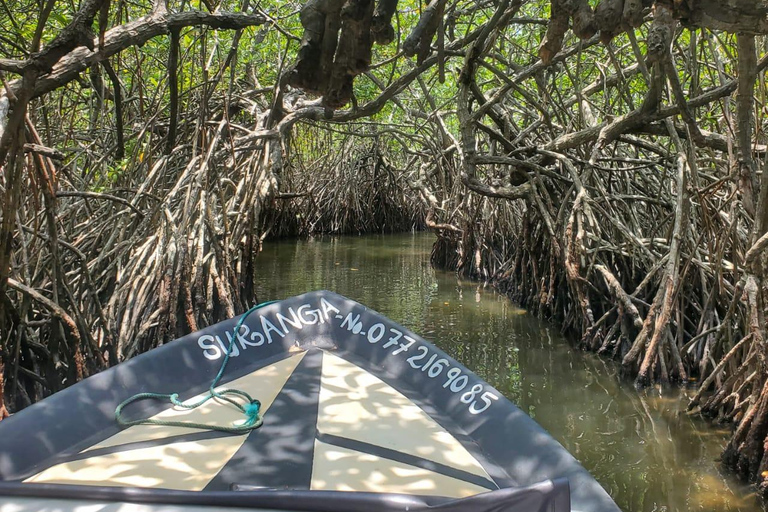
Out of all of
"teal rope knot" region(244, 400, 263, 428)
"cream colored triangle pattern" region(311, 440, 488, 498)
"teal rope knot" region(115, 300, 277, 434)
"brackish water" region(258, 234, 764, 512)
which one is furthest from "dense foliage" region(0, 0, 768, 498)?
"cream colored triangle pattern" region(311, 440, 488, 498)

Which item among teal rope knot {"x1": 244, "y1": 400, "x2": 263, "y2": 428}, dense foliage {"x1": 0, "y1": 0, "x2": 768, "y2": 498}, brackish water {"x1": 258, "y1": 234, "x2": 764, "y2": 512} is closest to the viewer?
dense foliage {"x1": 0, "y1": 0, "x2": 768, "y2": 498}

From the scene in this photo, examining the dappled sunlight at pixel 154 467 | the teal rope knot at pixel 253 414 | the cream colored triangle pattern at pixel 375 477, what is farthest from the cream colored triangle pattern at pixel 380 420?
the dappled sunlight at pixel 154 467

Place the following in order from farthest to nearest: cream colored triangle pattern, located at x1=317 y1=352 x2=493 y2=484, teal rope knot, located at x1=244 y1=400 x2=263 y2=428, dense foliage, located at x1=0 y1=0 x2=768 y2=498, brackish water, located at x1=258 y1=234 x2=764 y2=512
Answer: brackish water, located at x1=258 y1=234 x2=764 y2=512
teal rope knot, located at x1=244 y1=400 x2=263 y2=428
cream colored triangle pattern, located at x1=317 y1=352 x2=493 y2=484
dense foliage, located at x1=0 y1=0 x2=768 y2=498

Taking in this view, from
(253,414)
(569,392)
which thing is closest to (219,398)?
(253,414)

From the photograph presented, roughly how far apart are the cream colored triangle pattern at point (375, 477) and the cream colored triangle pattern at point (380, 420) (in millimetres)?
121

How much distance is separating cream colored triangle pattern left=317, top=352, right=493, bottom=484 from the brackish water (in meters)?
0.99

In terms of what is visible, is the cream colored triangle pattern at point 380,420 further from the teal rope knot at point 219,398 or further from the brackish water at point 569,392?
the brackish water at point 569,392

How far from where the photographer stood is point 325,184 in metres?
14.2

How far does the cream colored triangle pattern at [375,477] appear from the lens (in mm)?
1966

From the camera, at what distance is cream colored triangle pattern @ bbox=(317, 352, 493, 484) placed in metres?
2.26

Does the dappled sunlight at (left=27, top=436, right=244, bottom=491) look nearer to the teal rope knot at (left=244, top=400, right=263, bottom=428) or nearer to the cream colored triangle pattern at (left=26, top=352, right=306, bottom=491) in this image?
the cream colored triangle pattern at (left=26, top=352, right=306, bottom=491)

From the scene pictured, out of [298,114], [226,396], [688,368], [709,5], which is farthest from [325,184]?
[709,5]

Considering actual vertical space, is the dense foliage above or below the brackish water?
above

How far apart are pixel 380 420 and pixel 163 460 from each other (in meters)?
0.82
